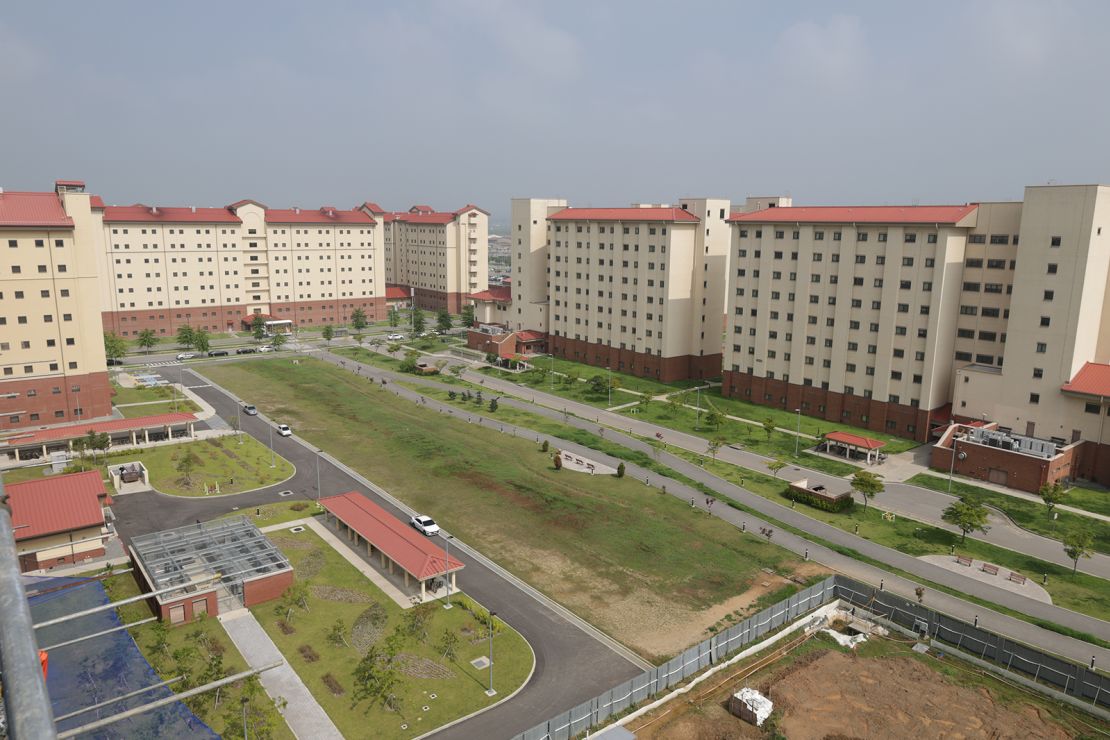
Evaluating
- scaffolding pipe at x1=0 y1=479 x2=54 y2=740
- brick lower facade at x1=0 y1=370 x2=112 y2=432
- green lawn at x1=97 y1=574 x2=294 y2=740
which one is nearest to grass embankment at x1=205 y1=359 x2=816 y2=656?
brick lower facade at x1=0 y1=370 x2=112 y2=432

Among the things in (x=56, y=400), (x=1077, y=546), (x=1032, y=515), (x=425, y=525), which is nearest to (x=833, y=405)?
(x=1032, y=515)

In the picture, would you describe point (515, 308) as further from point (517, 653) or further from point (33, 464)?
point (517, 653)

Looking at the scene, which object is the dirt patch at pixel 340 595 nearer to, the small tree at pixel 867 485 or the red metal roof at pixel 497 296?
the small tree at pixel 867 485

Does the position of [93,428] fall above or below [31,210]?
below

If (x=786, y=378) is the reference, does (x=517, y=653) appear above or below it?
below

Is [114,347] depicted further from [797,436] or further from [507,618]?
[797,436]

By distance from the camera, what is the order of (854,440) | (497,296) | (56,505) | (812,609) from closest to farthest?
(812,609) < (56,505) < (854,440) < (497,296)

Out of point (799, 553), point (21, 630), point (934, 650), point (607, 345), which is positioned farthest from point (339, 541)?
point (607, 345)
